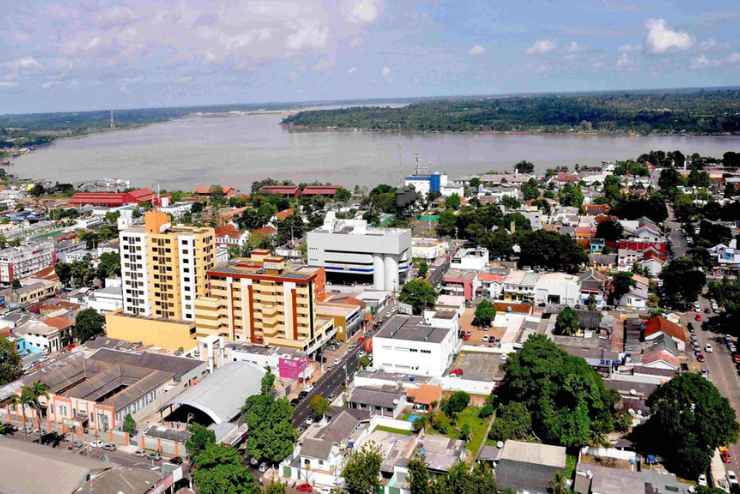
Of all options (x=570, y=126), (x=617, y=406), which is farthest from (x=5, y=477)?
(x=570, y=126)

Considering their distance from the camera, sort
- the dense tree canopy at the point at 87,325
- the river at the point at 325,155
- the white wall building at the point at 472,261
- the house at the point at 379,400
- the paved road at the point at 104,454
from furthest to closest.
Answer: the river at the point at 325,155, the white wall building at the point at 472,261, the dense tree canopy at the point at 87,325, the house at the point at 379,400, the paved road at the point at 104,454

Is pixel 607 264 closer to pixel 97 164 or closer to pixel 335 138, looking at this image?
pixel 97 164

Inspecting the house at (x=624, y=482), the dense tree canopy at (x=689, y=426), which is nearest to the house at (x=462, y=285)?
the dense tree canopy at (x=689, y=426)

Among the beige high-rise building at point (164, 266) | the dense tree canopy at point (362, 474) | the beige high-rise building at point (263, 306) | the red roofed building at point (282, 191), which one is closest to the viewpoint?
the dense tree canopy at point (362, 474)

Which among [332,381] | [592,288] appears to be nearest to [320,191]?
[592,288]

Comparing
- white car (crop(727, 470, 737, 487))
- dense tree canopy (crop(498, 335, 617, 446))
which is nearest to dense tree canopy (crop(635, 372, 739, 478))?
white car (crop(727, 470, 737, 487))

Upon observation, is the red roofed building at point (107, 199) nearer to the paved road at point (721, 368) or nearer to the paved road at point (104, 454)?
the paved road at point (104, 454)

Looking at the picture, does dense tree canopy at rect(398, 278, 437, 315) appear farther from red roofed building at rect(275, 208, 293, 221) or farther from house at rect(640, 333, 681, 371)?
red roofed building at rect(275, 208, 293, 221)
